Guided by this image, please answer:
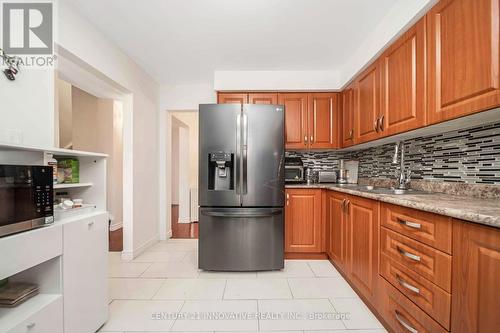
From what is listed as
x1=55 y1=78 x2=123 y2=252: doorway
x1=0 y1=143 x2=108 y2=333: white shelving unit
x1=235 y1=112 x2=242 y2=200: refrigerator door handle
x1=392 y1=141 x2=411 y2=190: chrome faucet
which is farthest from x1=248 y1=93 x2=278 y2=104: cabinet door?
x1=55 y1=78 x2=123 y2=252: doorway

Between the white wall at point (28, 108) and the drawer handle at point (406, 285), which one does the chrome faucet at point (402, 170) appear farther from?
the white wall at point (28, 108)

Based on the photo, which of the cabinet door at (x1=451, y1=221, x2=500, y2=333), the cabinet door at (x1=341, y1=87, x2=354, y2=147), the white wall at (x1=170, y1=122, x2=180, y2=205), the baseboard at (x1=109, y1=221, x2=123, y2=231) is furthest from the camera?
the white wall at (x1=170, y1=122, x2=180, y2=205)

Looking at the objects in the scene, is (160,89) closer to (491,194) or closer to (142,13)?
(142,13)

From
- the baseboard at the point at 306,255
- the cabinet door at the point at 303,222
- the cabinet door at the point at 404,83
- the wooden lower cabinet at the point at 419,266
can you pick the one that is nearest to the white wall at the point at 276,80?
the cabinet door at the point at 404,83

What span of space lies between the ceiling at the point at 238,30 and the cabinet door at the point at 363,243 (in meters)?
1.55

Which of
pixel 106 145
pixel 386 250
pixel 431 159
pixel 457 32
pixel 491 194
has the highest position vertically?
pixel 457 32

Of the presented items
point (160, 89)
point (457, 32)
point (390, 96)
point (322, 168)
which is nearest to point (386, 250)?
point (390, 96)

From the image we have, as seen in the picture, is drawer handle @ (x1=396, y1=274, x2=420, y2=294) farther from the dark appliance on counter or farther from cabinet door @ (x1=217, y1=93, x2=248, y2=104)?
cabinet door @ (x1=217, y1=93, x2=248, y2=104)

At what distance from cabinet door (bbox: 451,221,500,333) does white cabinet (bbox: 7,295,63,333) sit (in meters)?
1.89

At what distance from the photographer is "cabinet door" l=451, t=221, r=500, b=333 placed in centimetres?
75

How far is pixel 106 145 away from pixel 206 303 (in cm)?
339

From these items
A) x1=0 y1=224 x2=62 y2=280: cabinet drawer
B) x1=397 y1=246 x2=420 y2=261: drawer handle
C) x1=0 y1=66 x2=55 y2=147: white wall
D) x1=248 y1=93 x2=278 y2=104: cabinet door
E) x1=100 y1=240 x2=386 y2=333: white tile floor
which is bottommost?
x1=100 y1=240 x2=386 y2=333: white tile floor

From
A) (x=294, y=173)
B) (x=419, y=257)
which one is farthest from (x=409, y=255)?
(x=294, y=173)

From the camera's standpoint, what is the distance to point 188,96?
10.7ft
